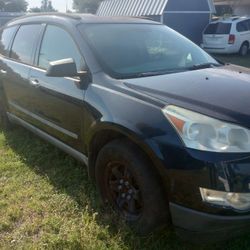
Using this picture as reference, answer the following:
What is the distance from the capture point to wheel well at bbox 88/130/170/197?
2.58 metres

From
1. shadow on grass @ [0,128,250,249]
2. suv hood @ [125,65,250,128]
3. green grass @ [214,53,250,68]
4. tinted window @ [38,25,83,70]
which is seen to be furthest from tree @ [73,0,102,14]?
suv hood @ [125,65,250,128]

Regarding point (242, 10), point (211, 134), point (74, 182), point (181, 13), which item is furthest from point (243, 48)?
point (242, 10)

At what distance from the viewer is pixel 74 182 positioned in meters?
3.90

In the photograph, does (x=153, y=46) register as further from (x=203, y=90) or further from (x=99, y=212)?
(x=99, y=212)

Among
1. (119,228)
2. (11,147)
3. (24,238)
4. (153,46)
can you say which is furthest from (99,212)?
(11,147)

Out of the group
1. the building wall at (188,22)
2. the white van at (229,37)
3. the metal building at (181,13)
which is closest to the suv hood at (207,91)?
the white van at (229,37)

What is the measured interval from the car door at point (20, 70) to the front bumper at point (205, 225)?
2.33 metres

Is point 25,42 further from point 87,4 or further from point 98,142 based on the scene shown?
point 87,4

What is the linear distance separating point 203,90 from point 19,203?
1.92m

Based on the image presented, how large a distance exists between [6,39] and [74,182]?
2437 mm

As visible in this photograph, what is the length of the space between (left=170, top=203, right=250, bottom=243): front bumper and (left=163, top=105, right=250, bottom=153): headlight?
413 millimetres

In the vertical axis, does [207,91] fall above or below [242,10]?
above

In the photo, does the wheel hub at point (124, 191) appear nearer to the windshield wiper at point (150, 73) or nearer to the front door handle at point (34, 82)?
the windshield wiper at point (150, 73)

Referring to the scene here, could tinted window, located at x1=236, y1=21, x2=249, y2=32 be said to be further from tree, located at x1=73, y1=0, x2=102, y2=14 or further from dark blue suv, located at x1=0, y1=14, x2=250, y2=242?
tree, located at x1=73, y1=0, x2=102, y2=14
